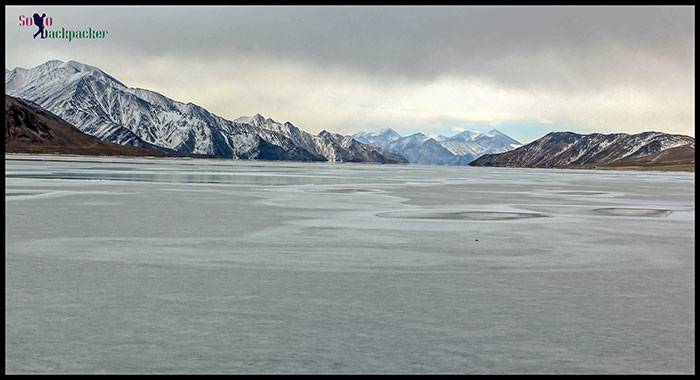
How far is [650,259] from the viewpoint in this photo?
19.0 metres

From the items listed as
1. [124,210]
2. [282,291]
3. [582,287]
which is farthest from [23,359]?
[124,210]

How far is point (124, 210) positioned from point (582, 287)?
72.3 feet

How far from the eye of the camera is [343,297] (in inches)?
530

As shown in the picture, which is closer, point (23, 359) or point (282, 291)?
point (23, 359)

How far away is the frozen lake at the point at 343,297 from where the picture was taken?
31.3 feet

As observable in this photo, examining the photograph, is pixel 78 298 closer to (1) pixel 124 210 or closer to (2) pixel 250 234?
(2) pixel 250 234

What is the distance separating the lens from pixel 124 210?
104ft

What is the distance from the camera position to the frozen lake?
953 centimetres

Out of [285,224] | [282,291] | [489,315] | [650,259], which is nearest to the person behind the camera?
[489,315]

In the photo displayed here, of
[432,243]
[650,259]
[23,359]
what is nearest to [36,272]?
[23,359]

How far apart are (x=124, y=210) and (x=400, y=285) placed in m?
19.9
